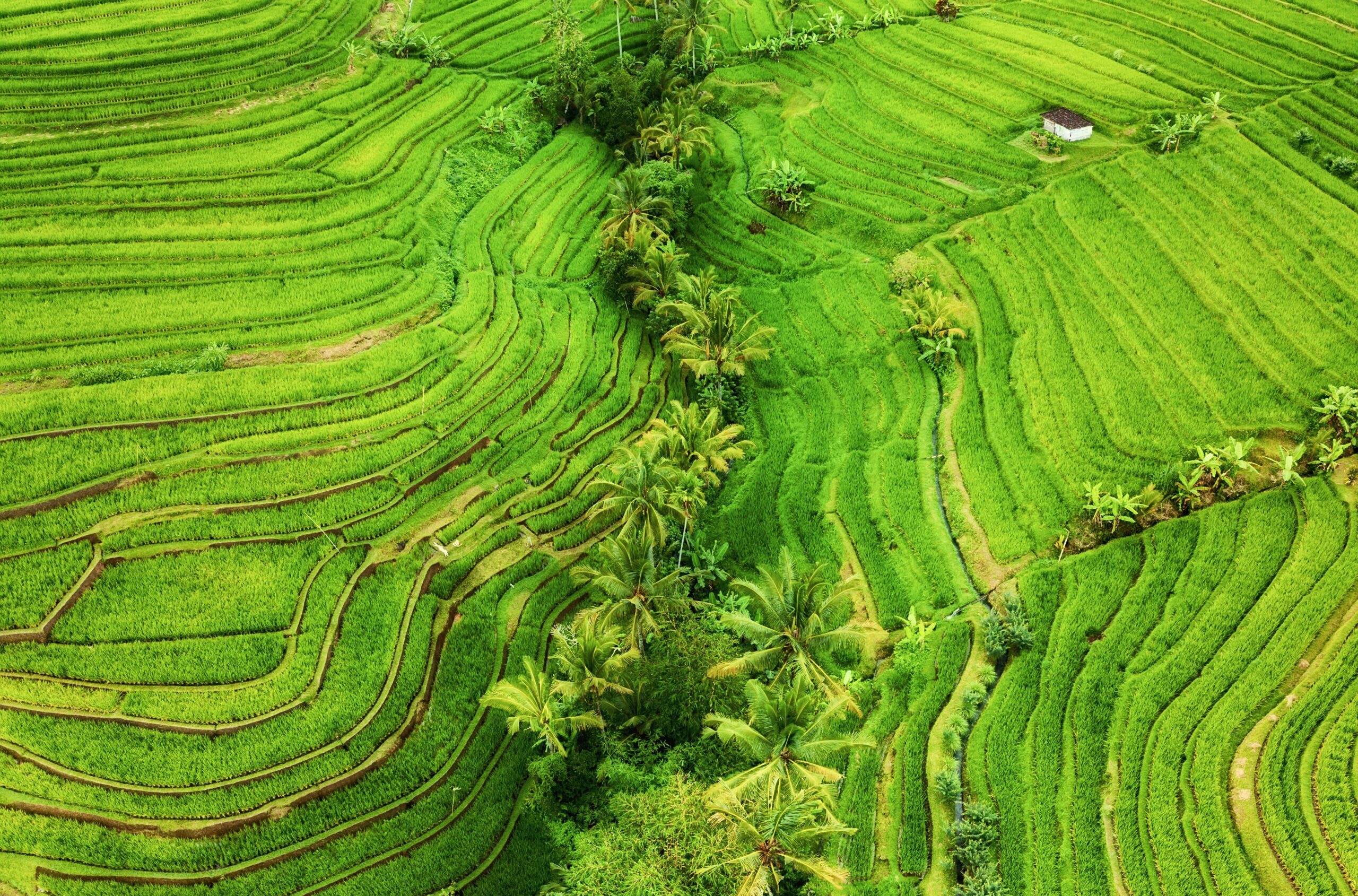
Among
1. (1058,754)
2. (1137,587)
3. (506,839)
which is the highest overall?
(1137,587)

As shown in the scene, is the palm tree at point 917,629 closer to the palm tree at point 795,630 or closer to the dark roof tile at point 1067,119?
the palm tree at point 795,630

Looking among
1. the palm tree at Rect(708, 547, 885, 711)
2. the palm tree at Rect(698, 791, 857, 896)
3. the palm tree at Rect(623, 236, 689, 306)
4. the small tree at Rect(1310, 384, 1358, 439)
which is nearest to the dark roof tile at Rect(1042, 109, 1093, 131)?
the small tree at Rect(1310, 384, 1358, 439)

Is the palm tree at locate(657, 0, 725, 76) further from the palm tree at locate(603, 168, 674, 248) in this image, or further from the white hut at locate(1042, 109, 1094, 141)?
the white hut at locate(1042, 109, 1094, 141)

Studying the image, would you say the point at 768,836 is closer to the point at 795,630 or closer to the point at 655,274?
the point at 795,630

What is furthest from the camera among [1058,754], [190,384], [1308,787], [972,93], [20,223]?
[972,93]

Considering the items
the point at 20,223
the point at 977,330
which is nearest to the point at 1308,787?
the point at 977,330

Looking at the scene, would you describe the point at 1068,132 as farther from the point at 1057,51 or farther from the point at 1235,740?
the point at 1235,740

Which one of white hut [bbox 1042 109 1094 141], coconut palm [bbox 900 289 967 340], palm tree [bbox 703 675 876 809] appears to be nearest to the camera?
palm tree [bbox 703 675 876 809]
